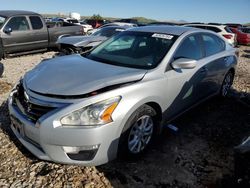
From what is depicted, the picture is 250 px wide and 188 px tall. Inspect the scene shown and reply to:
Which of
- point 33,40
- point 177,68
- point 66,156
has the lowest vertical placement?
point 33,40

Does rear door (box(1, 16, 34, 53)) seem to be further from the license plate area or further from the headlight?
the headlight

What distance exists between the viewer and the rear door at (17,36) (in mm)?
10258

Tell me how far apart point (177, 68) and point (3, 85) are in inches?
172

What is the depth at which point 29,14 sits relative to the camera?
430 inches

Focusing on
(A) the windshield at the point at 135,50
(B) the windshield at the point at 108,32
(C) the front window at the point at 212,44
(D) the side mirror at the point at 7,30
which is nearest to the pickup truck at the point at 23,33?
(D) the side mirror at the point at 7,30

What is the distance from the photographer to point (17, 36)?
34.4 ft

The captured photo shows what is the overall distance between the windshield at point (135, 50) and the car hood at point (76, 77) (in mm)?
239

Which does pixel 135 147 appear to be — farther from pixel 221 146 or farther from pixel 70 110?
pixel 221 146

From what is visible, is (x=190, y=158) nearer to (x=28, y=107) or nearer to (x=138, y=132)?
(x=138, y=132)

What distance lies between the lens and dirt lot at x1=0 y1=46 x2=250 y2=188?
3.33 metres

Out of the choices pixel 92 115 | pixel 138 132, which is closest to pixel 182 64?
pixel 138 132

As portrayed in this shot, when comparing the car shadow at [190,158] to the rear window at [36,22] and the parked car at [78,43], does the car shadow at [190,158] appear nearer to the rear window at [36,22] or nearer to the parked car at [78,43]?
the parked car at [78,43]

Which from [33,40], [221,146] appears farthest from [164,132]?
[33,40]

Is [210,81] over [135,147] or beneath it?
over
